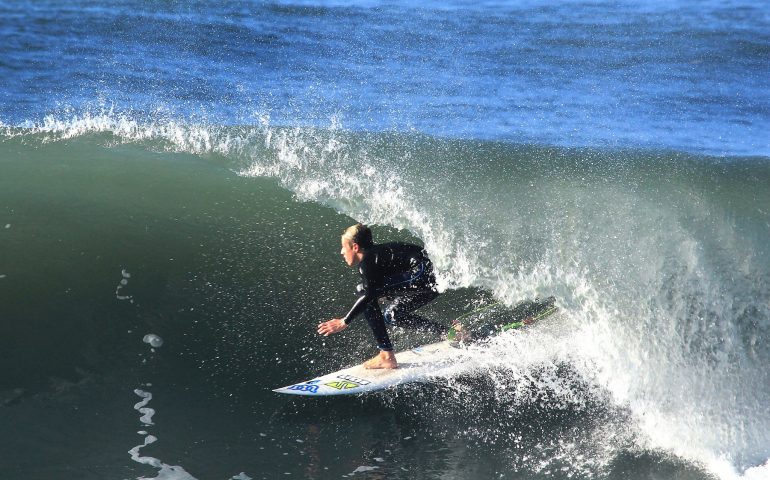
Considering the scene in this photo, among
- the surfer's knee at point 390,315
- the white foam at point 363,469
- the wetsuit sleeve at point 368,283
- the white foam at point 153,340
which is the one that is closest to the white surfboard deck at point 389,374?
the surfer's knee at point 390,315

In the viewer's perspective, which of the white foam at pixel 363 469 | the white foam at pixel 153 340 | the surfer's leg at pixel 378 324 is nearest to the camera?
the white foam at pixel 363 469

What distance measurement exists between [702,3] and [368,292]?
21.2 meters

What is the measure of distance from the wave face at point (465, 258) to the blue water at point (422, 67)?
1.80 meters

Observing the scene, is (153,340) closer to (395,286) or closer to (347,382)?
(347,382)

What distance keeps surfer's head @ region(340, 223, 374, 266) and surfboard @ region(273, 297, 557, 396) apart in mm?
996

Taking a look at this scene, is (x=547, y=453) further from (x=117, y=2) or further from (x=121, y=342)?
(x=117, y=2)

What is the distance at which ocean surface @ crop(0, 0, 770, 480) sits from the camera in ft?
20.6

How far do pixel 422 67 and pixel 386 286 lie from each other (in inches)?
473

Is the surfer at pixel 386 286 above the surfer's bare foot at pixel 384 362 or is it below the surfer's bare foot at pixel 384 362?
above

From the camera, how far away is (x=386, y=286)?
24.1ft

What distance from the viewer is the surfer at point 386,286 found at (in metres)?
6.93

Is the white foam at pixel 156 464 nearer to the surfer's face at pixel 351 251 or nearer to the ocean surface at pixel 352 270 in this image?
the ocean surface at pixel 352 270

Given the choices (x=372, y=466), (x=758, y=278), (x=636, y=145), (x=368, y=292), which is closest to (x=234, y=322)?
(x=368, y=292)

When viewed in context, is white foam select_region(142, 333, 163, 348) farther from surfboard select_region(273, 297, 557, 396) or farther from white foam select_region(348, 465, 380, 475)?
white foam select_region(348, 465, 380, 475)
